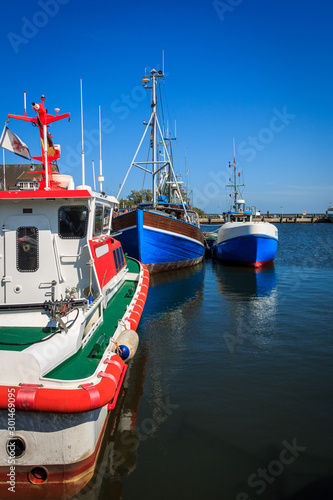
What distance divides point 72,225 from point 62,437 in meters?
3.76

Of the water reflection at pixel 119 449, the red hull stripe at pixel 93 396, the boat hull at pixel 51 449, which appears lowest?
the water reflection at pixel 119 449

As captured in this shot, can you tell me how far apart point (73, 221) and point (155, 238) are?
1297cm

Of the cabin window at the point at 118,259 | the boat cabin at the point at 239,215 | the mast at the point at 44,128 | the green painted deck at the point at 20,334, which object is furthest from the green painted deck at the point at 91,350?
the boat cabin at the point at 239,215

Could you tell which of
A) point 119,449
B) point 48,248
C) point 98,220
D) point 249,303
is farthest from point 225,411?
point 249,303

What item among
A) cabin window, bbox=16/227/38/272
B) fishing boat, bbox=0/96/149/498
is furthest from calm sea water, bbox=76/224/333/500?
cabin window, bbox=16/227/38/272

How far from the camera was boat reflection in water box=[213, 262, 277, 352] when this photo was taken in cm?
995

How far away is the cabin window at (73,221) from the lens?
671 cm

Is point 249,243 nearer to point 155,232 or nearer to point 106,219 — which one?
point 155,232

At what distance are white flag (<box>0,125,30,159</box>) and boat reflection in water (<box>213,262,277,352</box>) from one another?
6.54 meters

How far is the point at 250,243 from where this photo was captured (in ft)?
74.5

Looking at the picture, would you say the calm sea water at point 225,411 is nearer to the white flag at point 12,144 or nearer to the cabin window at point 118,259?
the cabin window at point 118,259

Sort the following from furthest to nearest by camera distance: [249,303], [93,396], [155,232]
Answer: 1. [155,232]
2. [249,303]
3. [93,396]

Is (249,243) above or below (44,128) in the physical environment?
below

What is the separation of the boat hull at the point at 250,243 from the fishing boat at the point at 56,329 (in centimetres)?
1449
